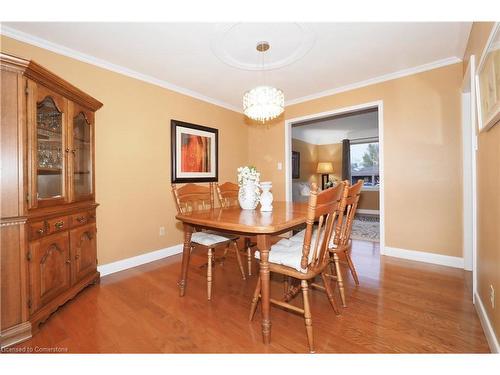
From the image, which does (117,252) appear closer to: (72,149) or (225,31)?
(72,149)

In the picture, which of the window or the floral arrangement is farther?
the window

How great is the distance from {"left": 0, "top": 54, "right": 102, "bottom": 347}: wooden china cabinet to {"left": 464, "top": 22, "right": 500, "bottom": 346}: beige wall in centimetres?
280

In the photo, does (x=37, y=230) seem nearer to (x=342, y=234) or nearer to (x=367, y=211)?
(x=342, y=234)

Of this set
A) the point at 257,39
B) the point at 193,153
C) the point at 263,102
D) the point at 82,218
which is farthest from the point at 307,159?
the point at 82,218

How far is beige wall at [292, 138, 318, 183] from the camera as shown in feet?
21.1

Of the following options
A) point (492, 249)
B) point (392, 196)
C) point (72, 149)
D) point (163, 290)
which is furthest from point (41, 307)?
point (392, 196)

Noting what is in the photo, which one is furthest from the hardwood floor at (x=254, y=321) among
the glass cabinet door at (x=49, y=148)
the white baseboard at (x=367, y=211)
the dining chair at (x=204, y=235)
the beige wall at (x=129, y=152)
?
the white baseboard at (x=367, y=211)

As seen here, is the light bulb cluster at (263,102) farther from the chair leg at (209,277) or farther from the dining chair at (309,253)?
the chair leg at (209,277)

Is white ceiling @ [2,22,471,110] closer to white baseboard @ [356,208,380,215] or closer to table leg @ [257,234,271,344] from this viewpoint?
table leg @ [257,234,271,344]

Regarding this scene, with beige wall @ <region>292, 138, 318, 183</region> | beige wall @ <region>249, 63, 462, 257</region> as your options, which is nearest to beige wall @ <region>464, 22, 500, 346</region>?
beige wall @ <region>249, 63, 462, 257</region>

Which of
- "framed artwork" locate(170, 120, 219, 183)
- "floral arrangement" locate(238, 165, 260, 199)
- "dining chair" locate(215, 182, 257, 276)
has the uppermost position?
"framed artwork" locate(170, 120, 219, 183)

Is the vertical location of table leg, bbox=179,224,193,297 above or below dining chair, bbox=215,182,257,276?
below

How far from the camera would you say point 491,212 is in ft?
4.54
